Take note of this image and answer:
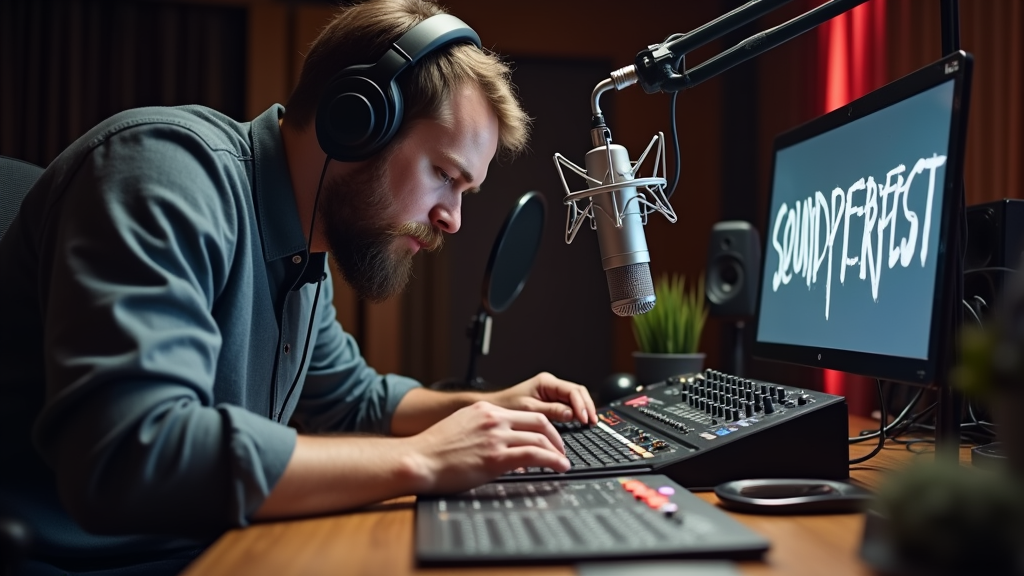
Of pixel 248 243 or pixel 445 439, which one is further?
pixel 248 243

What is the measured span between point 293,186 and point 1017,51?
1.77 m

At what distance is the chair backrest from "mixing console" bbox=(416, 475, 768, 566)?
0.77m

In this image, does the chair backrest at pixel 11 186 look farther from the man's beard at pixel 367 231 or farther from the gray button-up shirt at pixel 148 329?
the man's beard at pixel 367 231

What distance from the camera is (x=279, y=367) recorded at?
1.15 meters

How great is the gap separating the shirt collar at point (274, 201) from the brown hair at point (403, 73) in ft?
0.30

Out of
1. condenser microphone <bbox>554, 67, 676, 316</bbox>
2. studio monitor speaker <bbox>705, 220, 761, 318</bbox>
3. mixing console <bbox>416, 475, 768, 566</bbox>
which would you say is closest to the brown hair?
condenser microphone <bbox>554, 67, 676, 316</bbox>

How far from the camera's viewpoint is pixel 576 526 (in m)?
0.60

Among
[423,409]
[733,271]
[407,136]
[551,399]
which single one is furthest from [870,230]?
[733,271]

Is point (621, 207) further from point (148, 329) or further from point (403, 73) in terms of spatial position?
point (148, 329)

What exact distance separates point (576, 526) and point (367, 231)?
733mm

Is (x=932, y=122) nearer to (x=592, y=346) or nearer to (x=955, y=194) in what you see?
(x=955, y=194)

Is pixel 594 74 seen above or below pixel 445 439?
above

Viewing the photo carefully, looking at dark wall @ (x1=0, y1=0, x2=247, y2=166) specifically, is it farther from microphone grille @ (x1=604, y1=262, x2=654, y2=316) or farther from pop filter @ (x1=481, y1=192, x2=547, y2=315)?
microphone grille @ (x1=604, y1=262, x2=654, y2=316)

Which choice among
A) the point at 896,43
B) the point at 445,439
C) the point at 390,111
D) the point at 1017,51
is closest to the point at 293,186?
the point at 390,111
